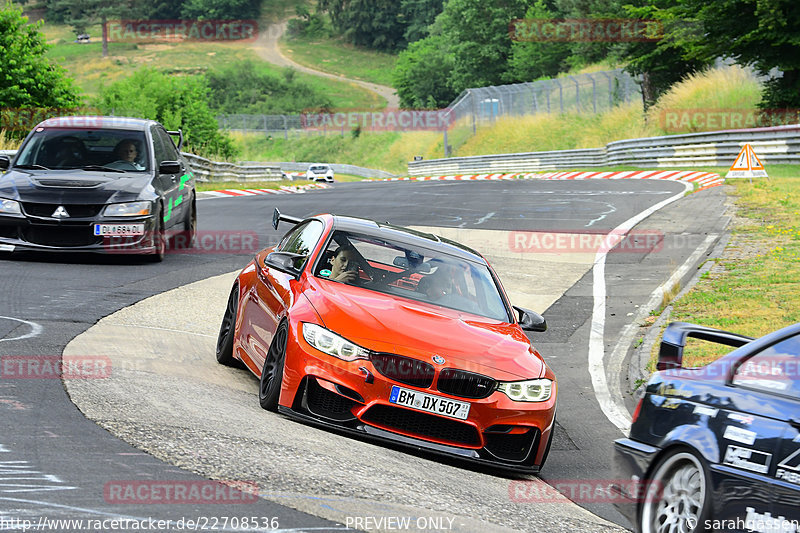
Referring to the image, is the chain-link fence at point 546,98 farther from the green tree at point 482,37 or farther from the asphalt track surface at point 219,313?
the asphalt track surface at point 219,313

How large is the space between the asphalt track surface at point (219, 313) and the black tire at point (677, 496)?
538 mm

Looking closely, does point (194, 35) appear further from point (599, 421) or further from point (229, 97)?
point (599, 421)

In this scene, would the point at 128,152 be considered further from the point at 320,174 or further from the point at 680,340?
the point at 320,174

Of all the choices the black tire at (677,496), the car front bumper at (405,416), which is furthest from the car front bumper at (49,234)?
the black tire at (677,496)

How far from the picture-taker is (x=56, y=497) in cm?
460

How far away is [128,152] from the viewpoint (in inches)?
566

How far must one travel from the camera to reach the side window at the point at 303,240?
8445mm

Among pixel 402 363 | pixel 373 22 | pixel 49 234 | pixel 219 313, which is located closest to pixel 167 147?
pixel 49 234

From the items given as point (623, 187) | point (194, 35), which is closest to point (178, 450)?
point (623, 187)

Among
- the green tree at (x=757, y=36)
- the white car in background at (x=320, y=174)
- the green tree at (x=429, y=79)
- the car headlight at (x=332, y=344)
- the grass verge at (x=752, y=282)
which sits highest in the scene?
the green tree at (x=757, y=36)

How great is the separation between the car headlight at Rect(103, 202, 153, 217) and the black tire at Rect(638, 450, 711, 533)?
9.62m

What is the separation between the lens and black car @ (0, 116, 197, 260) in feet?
42.9

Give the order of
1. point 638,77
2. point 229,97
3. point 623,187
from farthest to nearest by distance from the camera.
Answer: point 229,97 < point 638,77 < point 623,187

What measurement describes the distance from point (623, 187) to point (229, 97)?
10240 cm
